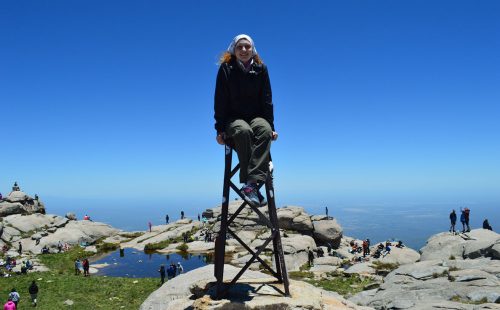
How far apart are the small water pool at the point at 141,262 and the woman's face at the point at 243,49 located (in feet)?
98.0

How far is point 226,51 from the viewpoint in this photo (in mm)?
8328

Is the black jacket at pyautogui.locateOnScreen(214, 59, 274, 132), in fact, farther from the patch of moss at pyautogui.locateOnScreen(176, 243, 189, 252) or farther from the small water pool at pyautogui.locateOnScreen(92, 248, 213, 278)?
the patch of moss at pyautogui.locateOnScreen(176, 243, 189, 252)

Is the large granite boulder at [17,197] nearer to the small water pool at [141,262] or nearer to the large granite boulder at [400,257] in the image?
the small water pool at [141,262]

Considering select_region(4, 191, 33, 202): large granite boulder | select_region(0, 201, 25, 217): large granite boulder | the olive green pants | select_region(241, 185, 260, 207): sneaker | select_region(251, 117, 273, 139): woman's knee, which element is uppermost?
select_region(251, 117, 273, 139): woman's knee

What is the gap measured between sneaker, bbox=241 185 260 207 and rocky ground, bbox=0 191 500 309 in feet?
7.11

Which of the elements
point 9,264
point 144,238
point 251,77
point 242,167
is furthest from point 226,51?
point 144,238

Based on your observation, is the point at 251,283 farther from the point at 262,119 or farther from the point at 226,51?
the point at 226,51

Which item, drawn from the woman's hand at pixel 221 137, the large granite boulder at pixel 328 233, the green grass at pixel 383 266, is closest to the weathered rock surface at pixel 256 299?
the woman's hand at pixel 221 137

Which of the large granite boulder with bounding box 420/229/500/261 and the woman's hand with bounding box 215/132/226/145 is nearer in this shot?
the woman's hand with bounding box 215/132/226/145

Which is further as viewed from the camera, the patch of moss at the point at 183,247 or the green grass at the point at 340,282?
the patch of moss at the point at 183,247

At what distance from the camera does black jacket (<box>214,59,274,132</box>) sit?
8.05 metres

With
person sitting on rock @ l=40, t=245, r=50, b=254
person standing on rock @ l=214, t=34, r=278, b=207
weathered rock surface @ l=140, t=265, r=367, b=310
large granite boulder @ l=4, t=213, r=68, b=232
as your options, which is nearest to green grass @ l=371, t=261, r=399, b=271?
weathered rock surface @ l=140, t=265, r=367, b=310

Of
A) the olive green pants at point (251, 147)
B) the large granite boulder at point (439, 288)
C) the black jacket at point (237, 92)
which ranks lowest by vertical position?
the large granite boulder at point (439, 288)

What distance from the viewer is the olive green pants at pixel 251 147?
289 inches
